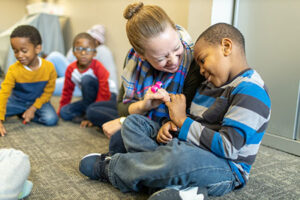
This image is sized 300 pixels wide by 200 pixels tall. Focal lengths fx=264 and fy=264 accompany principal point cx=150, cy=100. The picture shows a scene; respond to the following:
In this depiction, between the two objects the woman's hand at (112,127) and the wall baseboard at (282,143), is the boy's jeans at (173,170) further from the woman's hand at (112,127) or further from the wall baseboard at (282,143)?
the wall baseboard at (282,143)

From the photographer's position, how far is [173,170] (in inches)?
26.3

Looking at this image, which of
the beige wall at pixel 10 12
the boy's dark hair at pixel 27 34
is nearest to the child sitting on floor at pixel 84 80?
the boy's dark hair at pixel 27 34

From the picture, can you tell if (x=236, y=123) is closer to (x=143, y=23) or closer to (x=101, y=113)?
(x=143, y=23)

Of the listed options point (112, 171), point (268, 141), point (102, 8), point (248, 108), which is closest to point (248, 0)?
point (268, 141)

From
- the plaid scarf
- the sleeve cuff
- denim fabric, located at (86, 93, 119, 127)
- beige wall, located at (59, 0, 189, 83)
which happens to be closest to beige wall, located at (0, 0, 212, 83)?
beige wall, located at (59, 0, 189, 83)

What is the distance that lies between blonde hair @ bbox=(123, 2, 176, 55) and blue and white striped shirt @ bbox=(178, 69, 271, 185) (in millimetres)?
258

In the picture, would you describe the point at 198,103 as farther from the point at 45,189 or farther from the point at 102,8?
the point at 102,8

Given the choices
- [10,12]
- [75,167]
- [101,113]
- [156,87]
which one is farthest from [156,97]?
[10,12]

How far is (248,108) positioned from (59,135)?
1003 mm

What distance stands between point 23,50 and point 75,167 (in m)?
0.86

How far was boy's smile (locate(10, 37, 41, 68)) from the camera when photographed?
1.46 meters

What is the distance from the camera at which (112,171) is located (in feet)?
2.59

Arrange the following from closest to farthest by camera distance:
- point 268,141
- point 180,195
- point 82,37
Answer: point 180,195 → point 268,141 → point 82,37

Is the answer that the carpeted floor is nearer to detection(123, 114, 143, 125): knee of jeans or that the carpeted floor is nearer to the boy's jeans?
the boy's jeans
